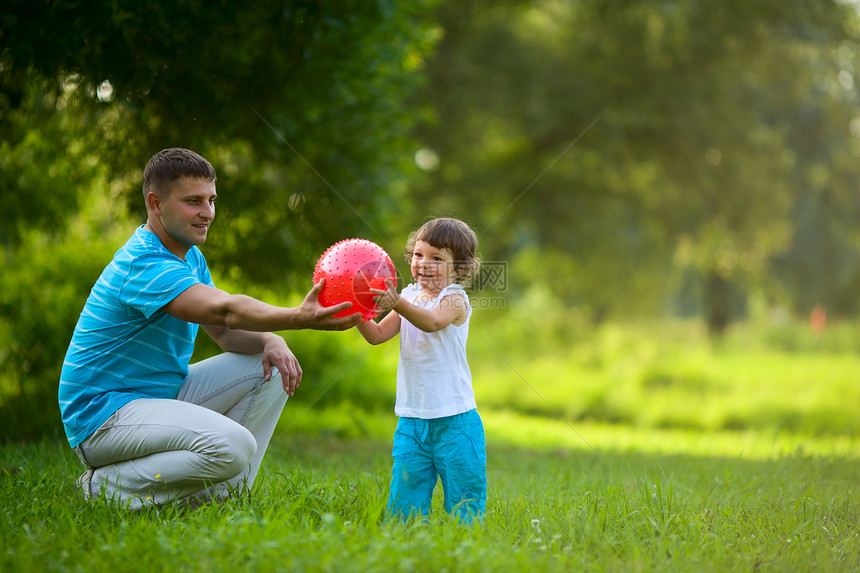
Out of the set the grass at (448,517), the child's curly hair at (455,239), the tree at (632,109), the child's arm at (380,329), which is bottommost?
the grass at (448,517)

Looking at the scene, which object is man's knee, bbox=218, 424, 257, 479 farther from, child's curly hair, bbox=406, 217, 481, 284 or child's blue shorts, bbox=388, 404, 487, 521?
child's curly hair, bbox=406, 217, 481, 284

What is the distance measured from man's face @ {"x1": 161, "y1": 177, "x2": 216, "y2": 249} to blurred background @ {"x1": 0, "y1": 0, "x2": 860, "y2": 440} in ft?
6.18

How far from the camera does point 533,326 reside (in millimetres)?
18375

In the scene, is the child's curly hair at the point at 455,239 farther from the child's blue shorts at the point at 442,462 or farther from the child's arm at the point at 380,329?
the child's blue shorts at the point at 442,462

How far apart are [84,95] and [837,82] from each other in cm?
1440

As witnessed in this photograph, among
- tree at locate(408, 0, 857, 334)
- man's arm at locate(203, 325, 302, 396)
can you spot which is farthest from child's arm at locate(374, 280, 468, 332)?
tree at locate(408, 0, 857, 334)

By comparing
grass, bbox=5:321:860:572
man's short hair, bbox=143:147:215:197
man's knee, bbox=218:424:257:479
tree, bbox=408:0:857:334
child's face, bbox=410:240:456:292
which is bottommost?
grass, bbox=5:321:860:572

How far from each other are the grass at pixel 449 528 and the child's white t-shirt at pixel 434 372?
1.60 ft

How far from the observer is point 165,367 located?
3.72m

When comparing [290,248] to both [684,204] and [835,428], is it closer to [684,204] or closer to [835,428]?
[835,428]

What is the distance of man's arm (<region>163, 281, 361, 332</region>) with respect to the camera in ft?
10.2

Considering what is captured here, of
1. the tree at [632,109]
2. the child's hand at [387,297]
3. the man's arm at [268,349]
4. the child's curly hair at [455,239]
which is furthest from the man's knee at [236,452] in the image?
the tree at [632,109]

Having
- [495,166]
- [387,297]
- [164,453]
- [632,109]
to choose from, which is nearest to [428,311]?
[387,297]

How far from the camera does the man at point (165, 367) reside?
3.26 m
